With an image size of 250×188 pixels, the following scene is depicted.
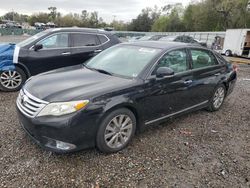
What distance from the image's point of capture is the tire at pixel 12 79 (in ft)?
18.3

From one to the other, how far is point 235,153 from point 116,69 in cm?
223

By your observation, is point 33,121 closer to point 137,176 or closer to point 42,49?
point 137,176

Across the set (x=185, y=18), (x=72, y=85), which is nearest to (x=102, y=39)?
(x=72, y=85)

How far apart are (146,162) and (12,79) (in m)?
4.22

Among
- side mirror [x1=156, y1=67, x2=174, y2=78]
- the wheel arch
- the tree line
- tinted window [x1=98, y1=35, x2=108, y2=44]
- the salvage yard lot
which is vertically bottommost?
the salvage yard lot

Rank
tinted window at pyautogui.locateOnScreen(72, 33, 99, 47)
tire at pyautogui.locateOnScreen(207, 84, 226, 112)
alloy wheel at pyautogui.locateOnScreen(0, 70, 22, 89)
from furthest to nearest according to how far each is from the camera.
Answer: tinted window at pyautogui.locateOnScreen(72, 33, 99, 47)
alloy wheel at pyautogui.locateOnScreen(0, 70, 22, 89)
tire at pyautogui.locateOnScreen(207, 84, 226, 112)

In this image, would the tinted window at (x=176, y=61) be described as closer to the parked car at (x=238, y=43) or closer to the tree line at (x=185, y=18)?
the parked car at (x=238, y=43)

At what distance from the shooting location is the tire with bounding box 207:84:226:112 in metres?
4.88

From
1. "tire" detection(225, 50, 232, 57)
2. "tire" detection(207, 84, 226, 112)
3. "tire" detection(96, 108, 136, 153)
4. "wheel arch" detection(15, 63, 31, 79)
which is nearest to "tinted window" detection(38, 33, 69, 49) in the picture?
"wheel arch" detection(15, 63, 31, 79)

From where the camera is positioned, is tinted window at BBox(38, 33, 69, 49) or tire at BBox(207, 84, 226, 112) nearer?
tire at BBox(207, 84, 226, 112)

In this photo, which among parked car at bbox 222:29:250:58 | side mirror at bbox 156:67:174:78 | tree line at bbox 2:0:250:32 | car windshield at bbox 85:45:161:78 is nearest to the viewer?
side mirror at bbox 156:67:174:78

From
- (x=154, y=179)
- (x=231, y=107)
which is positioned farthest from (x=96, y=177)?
(x=231, y=107)

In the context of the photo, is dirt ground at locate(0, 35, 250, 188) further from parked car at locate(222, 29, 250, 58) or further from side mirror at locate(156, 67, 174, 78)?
parked car at locate(222, 29, 250, 58)

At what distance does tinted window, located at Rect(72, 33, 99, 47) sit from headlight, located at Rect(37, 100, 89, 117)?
3.81 meters
